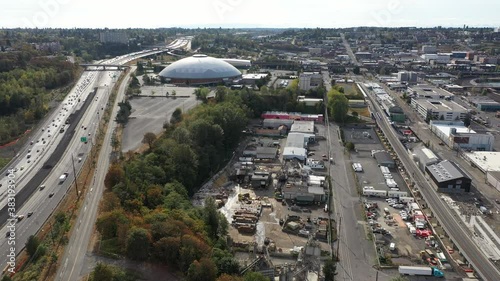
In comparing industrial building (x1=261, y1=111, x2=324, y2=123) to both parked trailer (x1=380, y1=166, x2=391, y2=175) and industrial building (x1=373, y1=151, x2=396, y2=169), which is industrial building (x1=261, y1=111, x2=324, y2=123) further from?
parked trailer (x1=380, y1=166, x2=391, y2=175)

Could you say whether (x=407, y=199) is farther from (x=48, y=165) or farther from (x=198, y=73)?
(x=198, y=73)

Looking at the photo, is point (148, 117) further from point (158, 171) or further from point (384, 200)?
point (384, 200)

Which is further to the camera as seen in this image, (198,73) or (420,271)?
(198,73)

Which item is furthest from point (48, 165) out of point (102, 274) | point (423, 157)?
point (423, 157)

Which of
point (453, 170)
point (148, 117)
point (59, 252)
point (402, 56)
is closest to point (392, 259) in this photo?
point (453, 170)

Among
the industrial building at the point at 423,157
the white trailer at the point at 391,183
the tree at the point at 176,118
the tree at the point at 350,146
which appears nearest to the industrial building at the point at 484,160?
the industrial building at the point at 423,157

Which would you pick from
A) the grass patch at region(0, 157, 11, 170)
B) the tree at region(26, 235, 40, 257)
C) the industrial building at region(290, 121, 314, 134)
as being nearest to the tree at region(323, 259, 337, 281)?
the tree at region(26, 235, 40, 257)
